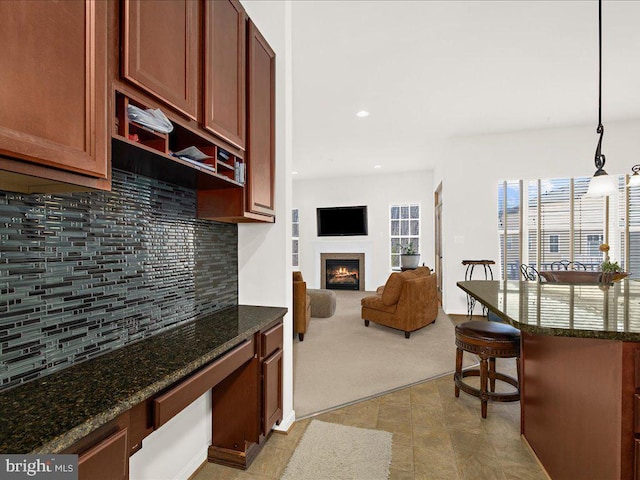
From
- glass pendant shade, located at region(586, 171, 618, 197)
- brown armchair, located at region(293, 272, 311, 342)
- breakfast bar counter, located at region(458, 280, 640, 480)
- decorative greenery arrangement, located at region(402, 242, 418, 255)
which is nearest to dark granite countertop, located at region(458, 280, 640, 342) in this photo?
breakfast bar counter, located at region(458, 280, 640, 480)

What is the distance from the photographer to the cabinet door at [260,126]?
5.87ft

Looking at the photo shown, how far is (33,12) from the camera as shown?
0.73m

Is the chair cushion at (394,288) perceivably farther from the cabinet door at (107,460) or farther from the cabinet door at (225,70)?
the cabinet door at (107,460)

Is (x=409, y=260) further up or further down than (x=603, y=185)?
further down

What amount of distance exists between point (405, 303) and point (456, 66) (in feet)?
8.87

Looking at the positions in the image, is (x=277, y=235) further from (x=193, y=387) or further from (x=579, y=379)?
(x=579, y=379)

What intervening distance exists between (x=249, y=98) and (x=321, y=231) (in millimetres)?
6829

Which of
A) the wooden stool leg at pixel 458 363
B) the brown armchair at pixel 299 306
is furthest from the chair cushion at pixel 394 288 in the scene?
the wooden stool leg at pixel 458 363

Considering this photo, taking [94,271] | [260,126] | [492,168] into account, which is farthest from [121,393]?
[492,168]

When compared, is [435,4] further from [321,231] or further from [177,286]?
[321,231]

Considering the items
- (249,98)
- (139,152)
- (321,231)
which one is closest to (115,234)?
(139,152)

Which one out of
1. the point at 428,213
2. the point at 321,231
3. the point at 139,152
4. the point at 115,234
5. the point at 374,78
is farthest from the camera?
the point at 321,231

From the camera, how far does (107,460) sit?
83 cm

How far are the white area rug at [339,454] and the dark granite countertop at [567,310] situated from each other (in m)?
1.08
